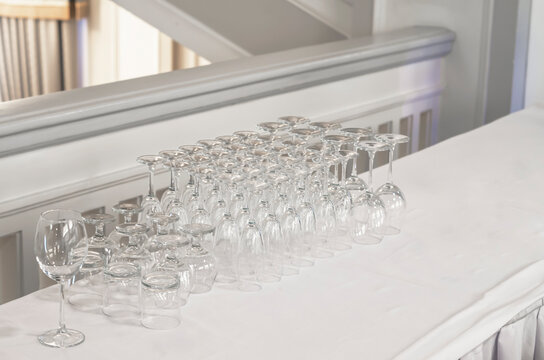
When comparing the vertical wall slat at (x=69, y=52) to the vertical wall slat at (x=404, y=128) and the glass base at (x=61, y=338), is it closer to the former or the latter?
the vertical wall slat at (x=404, y=128)

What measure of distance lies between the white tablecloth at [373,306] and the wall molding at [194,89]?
680 millimetres

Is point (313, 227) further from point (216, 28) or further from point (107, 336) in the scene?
point (216, 28)

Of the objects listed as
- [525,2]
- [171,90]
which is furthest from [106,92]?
[525,2]

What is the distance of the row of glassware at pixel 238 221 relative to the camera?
151cm

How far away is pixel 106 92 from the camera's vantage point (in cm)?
239

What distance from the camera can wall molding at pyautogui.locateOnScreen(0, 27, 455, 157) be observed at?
6.98 feet

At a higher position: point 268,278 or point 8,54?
point 268,278

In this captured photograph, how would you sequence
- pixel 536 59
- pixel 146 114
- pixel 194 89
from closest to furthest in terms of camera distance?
pixel 146 114 < pixel 194 89 < pixel 536 59

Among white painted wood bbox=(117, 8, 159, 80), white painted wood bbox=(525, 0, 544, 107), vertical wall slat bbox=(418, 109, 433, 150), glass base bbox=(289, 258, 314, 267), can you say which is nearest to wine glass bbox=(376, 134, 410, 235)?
glass base bbox=(289, 258, 314, 267)

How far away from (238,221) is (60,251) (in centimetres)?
38

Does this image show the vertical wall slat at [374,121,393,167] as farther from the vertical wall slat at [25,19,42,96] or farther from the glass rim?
the vertical wall slat at [25,19,42,96]

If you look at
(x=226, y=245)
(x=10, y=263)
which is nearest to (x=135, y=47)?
(x=10, y=263)

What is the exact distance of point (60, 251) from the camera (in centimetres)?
136

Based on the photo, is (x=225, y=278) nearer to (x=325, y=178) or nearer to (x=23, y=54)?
(x=325, y=178)
